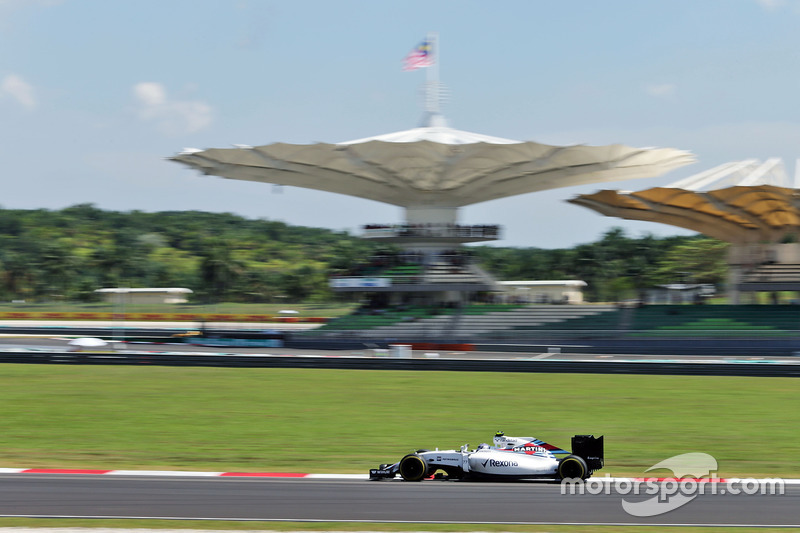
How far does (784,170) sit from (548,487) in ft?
144

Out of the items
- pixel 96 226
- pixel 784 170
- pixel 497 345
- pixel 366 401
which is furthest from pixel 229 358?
pixel 96 226

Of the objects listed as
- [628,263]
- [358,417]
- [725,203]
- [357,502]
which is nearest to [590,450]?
[357,502]

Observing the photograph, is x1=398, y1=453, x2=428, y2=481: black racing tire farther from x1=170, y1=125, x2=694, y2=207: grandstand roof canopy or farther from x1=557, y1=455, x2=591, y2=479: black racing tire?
x1=170, y1=125, x2=694, y2=207: grandstand roof canopy

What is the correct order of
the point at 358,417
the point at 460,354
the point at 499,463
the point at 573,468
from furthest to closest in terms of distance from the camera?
the point at 460,354 < the point at 358,417 < the point at 499,463 < the point at 573,468

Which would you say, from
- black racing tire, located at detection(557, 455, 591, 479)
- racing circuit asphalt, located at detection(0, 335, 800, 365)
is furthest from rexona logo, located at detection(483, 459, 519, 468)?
racing circuit asphalt, located at detection(0, 335, 800, 365)

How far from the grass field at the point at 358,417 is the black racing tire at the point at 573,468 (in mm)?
2198

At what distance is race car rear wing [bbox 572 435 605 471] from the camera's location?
1216 centimetres

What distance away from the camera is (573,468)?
1238 cm

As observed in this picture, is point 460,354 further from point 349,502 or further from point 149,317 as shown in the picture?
point 149,317

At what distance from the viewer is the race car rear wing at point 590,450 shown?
12164mm

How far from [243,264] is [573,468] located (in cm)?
10067

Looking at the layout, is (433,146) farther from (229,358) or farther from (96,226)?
(96,226)

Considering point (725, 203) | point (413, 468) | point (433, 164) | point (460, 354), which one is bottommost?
point (460, 354)

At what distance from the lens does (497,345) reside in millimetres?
45062
